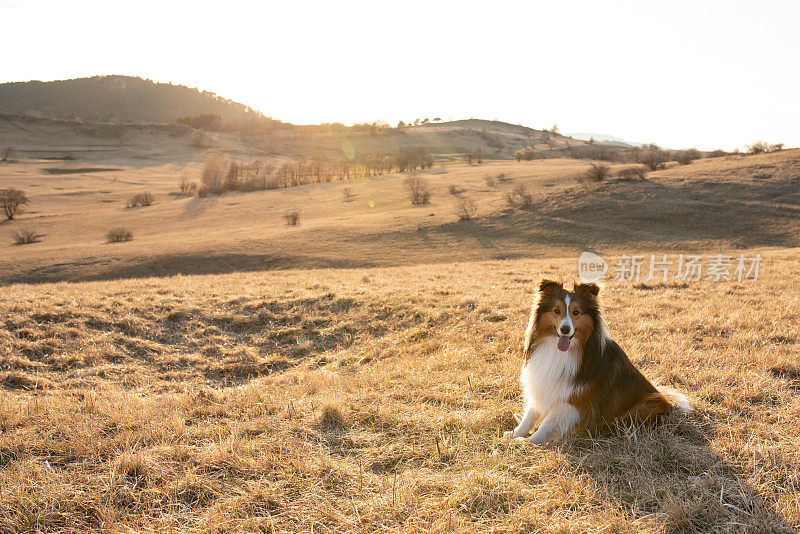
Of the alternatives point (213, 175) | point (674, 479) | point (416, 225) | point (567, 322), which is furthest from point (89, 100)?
point (674, 479)

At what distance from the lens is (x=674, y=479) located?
3.60 metres

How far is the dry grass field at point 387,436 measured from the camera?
11.0ft

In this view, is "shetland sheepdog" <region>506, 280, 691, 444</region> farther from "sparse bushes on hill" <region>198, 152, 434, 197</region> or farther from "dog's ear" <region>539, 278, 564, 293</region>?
"sparse bushes on hill" <region>198, 152, 434, 197</region>

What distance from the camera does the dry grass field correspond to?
11.0 ft

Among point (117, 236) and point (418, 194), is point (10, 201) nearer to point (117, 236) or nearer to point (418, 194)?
point (117, 236)

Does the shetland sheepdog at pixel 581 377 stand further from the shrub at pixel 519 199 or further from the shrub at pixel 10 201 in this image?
the shrub at pixel 10 201

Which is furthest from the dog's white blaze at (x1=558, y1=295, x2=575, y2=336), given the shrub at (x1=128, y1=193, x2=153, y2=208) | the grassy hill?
the shrub at (x1=128, y1=193, x2=153, y2=208)

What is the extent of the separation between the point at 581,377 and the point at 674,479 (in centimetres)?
110

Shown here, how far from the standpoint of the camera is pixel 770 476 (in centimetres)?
354

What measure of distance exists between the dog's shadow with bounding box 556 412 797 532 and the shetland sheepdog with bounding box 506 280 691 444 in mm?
168

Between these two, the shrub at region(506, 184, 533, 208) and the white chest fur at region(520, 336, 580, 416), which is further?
the shrub at region(506, 184, 533, 208)

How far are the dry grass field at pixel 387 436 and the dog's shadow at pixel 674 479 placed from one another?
16 millimetres

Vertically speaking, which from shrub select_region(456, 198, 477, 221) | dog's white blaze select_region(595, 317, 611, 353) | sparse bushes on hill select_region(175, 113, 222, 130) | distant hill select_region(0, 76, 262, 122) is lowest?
dog's white blaze select_region(595, 317, 611, 353)

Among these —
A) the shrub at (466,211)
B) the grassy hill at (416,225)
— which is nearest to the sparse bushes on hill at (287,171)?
the grassy hill at (416,225)
